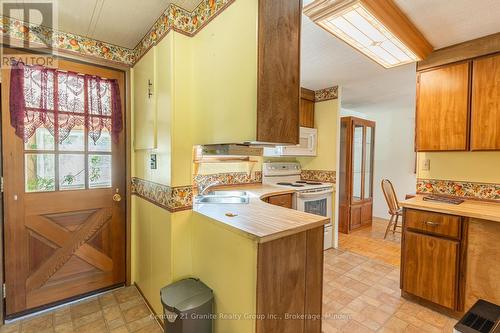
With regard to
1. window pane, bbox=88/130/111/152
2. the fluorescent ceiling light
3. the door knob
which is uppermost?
the fluorescent ceiling light

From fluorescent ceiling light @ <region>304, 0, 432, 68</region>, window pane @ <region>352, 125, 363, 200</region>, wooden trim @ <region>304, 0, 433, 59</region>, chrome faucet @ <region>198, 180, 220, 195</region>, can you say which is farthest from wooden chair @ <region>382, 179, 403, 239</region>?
chrome faucet @ <region>198, 180, 220, 195</region>

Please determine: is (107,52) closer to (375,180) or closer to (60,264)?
(60,264)

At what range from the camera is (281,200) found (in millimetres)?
2877

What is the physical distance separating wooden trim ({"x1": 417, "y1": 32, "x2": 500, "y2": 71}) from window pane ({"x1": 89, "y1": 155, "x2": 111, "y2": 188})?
10.6 feet

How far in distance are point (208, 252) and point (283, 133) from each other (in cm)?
98

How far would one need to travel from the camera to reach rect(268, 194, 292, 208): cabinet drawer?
2.78 metres

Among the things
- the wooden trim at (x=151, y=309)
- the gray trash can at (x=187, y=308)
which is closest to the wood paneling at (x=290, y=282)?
the gray trash can at (x=187, y=308)

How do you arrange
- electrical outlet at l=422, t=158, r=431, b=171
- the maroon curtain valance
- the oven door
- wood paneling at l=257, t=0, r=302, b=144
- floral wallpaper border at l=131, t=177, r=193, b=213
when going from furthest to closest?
the oven door, electrical outlet at l=422, t=158, r=431, b=171, the maroon curtain valance, floral wallpaper border at l=131, t=177, r=193, b=213, wood paneling at l=257, t=0, r=302, b=144

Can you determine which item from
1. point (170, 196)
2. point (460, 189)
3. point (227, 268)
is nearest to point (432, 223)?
point (460, 189)

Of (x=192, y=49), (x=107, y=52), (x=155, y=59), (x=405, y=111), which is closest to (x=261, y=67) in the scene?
(x=192, y=49)

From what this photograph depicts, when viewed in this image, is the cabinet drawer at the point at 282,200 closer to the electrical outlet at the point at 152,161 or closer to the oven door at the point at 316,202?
the oven door at the point at 316,202

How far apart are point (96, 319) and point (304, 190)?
246 centimetres

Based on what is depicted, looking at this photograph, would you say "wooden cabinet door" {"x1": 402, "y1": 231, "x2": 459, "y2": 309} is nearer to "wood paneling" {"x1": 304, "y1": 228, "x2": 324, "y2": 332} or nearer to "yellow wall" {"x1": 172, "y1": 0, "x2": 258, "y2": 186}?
"wood paneling" {"x1": 304, "y1": 228, "x2": 324, "y2": 332}

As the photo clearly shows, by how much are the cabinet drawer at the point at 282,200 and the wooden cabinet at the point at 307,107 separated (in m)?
1.24
